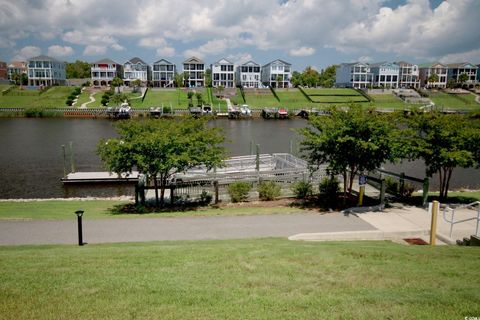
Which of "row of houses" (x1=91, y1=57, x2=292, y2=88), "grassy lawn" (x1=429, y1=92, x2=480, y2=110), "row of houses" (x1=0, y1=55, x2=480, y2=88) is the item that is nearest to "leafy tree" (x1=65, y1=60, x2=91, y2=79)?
"row of houses" (x1=0, y1=55, x2=480, y2=88)

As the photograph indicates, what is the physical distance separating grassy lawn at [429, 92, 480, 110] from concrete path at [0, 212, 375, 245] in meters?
108

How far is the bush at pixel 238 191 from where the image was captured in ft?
70.5

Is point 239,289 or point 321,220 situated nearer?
point 239,289

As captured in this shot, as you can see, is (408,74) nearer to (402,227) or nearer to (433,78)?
(433,78)

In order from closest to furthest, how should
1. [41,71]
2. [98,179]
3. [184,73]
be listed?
1. [98,179]
2. [184,73]
3. [41,71]

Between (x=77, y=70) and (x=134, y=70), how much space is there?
5300 cm

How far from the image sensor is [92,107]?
9744 centimetres

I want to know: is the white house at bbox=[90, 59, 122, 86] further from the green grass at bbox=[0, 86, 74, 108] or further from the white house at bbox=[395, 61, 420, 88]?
the white house at bbox=[395, 61, 420, 88]

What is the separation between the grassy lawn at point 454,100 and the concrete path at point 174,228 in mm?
108256

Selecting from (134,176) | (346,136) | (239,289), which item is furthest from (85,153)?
(239,289)

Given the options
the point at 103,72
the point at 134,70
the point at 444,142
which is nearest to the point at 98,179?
the point at 444,142

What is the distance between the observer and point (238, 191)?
2148 centimetres

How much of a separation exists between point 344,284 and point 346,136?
11.7 meters

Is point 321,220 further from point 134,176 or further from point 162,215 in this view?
point 134,176
